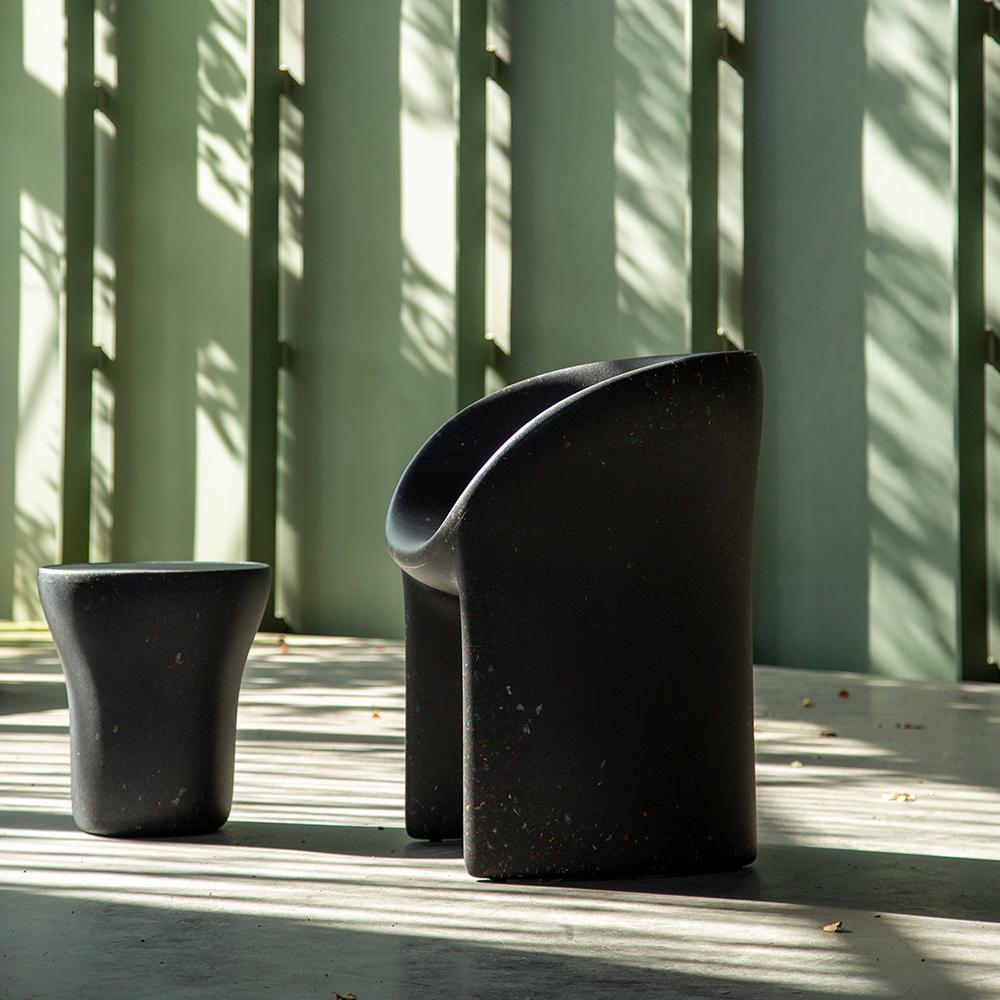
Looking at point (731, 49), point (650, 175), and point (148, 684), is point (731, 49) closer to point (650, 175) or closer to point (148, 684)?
point (650, 175)

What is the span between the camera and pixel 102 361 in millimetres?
7594

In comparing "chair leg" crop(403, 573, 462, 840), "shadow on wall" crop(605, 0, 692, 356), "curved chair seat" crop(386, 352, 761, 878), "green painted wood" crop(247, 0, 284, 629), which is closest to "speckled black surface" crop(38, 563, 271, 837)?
"chair leg" crop(403, 573, 462, 840)

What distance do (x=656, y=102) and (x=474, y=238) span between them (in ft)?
3.11

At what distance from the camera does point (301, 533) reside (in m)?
7.14

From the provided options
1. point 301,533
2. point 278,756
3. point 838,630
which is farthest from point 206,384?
point 278,756

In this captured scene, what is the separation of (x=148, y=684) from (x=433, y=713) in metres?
0.52

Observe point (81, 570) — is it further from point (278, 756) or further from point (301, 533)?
point (301, 533)

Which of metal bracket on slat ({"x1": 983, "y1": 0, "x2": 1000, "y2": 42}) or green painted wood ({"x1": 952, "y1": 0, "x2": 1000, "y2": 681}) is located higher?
metal bracket on slat ({"x1": 983, "y1": 0, "x2": 1000, "y2": 42})

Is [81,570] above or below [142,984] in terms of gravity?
above

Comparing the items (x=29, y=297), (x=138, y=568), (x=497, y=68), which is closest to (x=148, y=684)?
(x=138, y=568)

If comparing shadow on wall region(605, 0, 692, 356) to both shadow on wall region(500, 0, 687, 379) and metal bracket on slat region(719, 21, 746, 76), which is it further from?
metal bracket on slat region(719, 21, 746, 76)

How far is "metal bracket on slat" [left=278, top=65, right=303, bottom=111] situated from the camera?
7141mm

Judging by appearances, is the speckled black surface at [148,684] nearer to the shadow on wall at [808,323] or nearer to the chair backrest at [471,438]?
the chair backrest at [471,438]

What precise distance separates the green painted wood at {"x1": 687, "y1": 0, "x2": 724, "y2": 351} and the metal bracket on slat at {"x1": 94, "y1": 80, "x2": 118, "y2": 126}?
9.80ft
